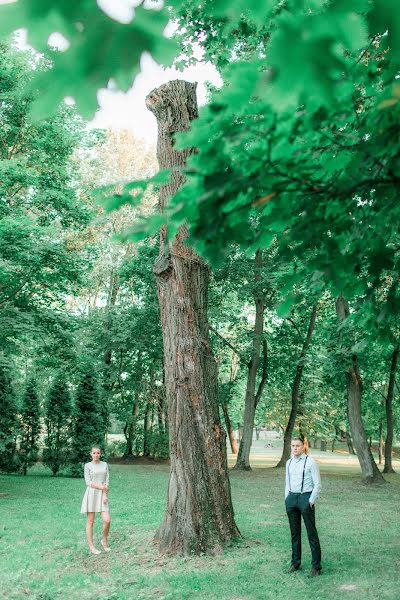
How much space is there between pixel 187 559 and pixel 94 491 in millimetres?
2095

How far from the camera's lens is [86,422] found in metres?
25.8

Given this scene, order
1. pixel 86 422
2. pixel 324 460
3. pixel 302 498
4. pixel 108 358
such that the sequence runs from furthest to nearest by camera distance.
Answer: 1. pixel 324 460
2. pixel 108 358
3. pixel 86 422
4. pixel 302 498

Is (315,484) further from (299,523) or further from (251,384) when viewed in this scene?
(251,384)

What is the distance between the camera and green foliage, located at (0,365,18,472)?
900 inches

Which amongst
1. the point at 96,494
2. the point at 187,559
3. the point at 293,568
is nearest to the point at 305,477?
the point at 293,568

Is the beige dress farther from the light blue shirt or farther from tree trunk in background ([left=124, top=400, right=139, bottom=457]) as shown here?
tree trunk in background ([left=124, top=400, right=139, bottom=457])

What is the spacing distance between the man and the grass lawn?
272 mm

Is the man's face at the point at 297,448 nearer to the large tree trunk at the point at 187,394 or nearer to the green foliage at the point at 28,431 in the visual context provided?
the large tree trunk at the point at 187,394

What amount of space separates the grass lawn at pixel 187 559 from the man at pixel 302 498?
0.89 ft

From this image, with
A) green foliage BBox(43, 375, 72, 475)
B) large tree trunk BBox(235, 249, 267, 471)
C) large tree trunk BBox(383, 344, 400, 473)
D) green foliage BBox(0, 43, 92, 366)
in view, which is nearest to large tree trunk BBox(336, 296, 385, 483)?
large tree trunk BBox(383, 344, 400, 473)

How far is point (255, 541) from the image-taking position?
9.62 m

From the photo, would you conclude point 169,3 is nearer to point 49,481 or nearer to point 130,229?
point 130,229

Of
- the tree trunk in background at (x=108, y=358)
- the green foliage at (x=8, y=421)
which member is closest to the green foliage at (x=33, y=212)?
the green foliage at (x=8, y=421)

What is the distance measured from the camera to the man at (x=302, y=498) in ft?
26.0
